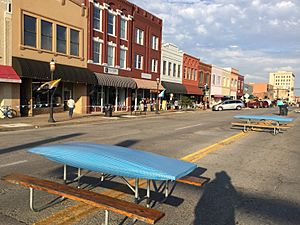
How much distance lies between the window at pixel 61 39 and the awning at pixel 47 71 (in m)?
1.55

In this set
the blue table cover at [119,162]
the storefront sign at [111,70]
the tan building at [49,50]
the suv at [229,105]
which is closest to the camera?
the blue table cover at [119,162]

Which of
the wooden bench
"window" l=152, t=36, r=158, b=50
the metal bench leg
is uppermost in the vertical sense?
"window" l=152, t=36, r=158, b=50

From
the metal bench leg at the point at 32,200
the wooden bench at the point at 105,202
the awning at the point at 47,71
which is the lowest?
the metal bench leg at the point at 32,200

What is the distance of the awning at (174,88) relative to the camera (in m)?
40.9

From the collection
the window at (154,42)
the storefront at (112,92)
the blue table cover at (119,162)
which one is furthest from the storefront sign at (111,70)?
the blue table cover at (119,162)

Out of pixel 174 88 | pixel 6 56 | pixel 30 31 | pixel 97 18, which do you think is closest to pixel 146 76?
pixel 174 88

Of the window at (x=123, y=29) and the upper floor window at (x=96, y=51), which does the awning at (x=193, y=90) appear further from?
the upper floor window at (x=96, y=51)

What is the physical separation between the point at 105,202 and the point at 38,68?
65.3ft

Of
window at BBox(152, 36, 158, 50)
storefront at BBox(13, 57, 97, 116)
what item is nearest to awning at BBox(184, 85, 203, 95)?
window at BBox(152, 36, 158, 50)

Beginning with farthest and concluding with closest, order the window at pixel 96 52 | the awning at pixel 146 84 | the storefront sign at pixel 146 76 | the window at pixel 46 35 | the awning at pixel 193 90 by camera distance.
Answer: the awning at pixel 193 90 → the storefront sign at pixel 146 76 → the awning at pixel 146 84 → the window at pixel 96 52 → the window at pixel 46 35

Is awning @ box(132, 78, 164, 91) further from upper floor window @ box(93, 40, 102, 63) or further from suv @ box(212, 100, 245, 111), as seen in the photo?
suv @ box(212, 100, 245, 111)

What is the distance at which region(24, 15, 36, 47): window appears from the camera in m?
21.7

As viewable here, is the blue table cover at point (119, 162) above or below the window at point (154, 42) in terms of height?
below

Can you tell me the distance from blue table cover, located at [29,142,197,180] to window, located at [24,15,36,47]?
1931 centimetres
